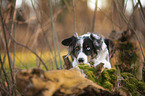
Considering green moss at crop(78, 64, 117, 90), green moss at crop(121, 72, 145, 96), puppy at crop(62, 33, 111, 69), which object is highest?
puppy at crop(62, 33, 111, 69)

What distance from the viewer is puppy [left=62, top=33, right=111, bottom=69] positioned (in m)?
1.91

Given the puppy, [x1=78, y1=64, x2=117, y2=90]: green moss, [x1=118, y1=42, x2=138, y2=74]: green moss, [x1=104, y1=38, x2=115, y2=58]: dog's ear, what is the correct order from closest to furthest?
1. [x1=78, y1=64, x2=117, y2=90]: green moss
2. the puppy
3. [x1=104, y1=38, x2=115, y2=58]: dog's ear
4. [x1=118, y1=42, x2=138, y2=74]: green moss

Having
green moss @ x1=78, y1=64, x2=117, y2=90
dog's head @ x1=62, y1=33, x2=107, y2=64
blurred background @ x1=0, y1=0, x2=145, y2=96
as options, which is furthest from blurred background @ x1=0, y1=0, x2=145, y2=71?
green moss @ x1=78, y1=64, x2=117, y2=90

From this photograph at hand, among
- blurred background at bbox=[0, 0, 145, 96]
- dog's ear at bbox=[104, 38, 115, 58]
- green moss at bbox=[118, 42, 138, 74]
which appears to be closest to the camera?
blurred background at bbox=[0, 0, 145, 96]

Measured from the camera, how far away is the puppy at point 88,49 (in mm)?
1913

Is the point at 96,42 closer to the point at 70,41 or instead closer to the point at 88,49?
the point at 88,49

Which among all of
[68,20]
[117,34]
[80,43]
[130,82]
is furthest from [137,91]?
[68,20]

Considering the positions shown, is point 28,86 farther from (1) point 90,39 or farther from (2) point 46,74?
(1) point 90,39

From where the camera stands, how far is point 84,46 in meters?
1.93

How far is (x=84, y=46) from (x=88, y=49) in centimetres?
7

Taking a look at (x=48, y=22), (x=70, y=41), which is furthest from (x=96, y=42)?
(x=48, y=22)

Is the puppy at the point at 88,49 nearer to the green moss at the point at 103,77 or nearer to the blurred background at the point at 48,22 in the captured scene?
the blurred background at the point at 48,22

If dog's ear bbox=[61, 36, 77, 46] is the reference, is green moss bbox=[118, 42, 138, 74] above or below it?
below

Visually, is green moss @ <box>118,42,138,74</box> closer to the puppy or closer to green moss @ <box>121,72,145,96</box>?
the puppy
